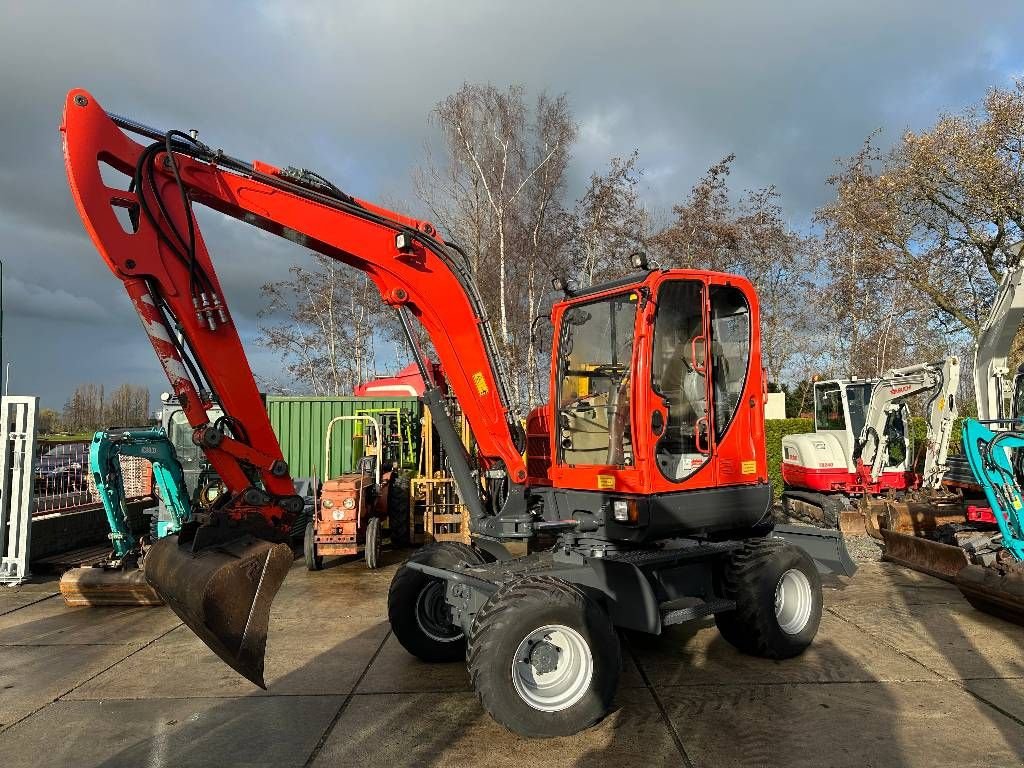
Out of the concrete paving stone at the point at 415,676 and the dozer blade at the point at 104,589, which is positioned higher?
the dozer blade at the point at 104,589

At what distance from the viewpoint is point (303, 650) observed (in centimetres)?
579

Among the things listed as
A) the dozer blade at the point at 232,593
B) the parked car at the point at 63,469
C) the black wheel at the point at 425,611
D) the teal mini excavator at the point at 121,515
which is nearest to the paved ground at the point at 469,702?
the black wheel at the point at 425,611

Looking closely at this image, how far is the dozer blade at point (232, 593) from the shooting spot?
3463 millimetres

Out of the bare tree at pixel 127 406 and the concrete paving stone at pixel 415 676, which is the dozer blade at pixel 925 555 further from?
the bare tree at pixel 127 406

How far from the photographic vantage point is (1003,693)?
4621 millimetres

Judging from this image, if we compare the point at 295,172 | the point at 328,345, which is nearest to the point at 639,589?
the point at 295,172

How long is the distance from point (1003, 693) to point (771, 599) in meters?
1.52

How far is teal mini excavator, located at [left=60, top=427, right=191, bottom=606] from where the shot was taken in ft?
23.9

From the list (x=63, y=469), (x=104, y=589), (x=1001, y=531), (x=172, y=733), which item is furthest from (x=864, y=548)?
(x=63, y=469)

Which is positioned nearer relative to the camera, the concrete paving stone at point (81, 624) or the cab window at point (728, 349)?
the cab window at point (728, 349)

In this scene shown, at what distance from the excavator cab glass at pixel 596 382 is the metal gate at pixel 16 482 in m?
7.10

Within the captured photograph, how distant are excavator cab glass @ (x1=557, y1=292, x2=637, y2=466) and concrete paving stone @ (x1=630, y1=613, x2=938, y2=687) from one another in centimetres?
165

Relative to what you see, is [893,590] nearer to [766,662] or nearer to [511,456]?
[766,662]

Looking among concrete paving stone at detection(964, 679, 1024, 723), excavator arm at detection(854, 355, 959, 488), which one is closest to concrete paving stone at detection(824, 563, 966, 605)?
concrete paving stone at detection(964, 679, 1024, 723)
